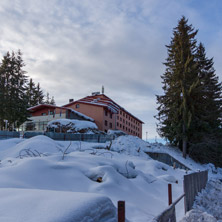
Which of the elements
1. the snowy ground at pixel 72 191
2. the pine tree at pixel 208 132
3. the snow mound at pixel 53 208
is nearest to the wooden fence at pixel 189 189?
the snowy ground at pixel 72 191

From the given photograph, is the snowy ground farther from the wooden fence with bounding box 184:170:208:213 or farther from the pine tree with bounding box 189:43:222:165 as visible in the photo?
the pine tree with bounding box 189:43:222:165

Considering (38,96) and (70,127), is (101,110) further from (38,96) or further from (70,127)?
(38,96)

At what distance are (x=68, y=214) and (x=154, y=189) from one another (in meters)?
5.90

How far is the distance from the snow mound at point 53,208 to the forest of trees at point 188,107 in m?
22.0

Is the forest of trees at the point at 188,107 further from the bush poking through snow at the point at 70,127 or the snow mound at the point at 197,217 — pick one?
the snow mound at the point at 197,217

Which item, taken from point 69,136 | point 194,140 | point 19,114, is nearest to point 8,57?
point 19,114

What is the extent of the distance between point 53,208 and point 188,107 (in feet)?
81.4

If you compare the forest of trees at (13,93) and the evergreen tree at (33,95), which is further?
the evergreen tree at (33,95)

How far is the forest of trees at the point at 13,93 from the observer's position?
32438mm

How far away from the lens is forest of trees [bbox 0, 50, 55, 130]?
106ft

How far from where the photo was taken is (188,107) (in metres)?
25.1

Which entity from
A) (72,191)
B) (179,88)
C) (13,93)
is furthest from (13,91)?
(72,191)

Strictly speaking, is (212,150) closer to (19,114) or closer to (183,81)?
(183,81)

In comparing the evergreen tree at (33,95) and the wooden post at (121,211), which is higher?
the evergreen tree at (33,95)
